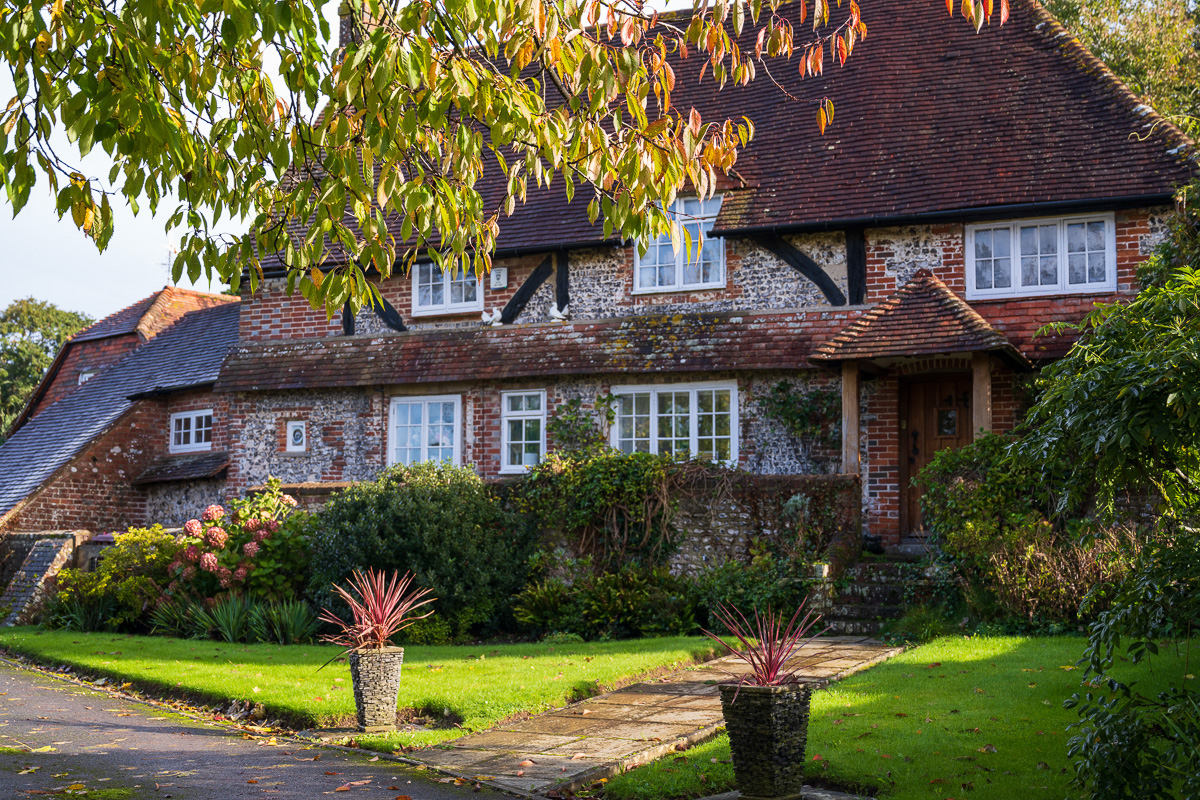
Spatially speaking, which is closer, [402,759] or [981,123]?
[402,759]

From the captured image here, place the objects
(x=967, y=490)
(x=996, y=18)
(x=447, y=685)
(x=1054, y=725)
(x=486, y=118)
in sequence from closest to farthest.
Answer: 1. (x=486, y=118)
2. (x=1054, y=725)
3. (x=447, y=685)
4. (x=967, y=490)
5. (x=996, y=18)

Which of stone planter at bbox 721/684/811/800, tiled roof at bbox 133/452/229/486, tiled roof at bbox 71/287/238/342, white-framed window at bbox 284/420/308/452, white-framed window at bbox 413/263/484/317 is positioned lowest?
stone planter at bbox 721/684/811/800

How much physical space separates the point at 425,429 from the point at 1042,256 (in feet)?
33.4

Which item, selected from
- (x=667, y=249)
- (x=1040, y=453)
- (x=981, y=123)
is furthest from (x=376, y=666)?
(x=981, y=123)

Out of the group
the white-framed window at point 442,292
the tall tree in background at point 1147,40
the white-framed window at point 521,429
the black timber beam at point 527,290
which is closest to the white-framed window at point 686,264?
the black timber beam at point 527,290

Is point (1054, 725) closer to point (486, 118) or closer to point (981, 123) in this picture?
point (486, 118)

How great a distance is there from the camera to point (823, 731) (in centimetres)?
717

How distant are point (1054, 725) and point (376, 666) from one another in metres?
4.90

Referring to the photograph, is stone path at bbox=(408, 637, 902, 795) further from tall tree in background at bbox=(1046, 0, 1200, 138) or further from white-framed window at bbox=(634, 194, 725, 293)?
tall tree in background at bbox=(1046, 0, 1200, 138)

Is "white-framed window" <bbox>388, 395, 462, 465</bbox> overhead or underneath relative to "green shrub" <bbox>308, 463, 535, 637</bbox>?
overhead

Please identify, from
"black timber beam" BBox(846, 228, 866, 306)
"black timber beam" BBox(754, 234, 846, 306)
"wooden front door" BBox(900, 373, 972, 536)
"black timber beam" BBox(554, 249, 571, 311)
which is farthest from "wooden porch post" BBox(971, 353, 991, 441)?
"black timber beam" BBox(554, 249, 571, 311)

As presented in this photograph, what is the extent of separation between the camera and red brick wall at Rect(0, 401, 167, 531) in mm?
22469

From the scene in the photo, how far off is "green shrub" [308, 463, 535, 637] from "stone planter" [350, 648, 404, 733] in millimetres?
5011

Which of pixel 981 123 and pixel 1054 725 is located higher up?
pixel 981 123
